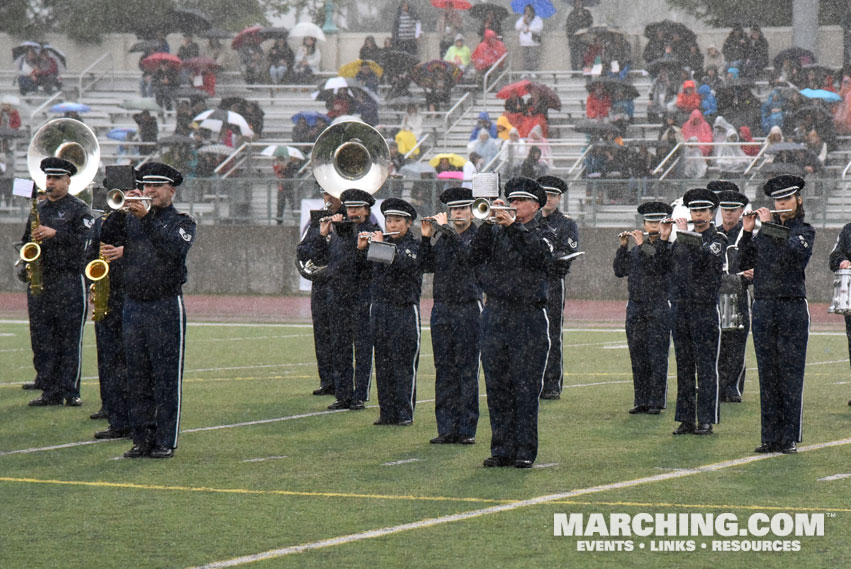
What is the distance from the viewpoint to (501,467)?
9.56m

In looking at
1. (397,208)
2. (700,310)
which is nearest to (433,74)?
(397,208)

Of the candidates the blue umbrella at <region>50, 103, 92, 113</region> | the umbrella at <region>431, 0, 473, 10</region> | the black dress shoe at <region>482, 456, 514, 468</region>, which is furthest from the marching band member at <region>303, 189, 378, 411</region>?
the umbrella at <region>431, 0, 473, 10</region>

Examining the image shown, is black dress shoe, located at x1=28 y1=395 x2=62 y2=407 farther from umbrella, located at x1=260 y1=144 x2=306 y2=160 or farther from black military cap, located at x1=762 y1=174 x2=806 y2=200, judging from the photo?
umbrella, located at x1=260 y1=144 x2=306 y2=160

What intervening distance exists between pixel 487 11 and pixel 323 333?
2145 centimetres

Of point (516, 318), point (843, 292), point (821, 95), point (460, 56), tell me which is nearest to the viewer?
point (516, 318)

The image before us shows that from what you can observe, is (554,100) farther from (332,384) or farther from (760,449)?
(760,449)

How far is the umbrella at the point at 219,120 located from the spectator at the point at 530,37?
724 centimetres

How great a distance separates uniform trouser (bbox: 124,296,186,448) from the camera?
32.4 ft

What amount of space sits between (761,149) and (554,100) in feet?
16.4

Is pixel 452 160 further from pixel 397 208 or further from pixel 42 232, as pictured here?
pixel 397 208

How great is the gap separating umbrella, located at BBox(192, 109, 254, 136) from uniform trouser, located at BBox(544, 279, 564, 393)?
57.9ft

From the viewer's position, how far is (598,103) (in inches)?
1164

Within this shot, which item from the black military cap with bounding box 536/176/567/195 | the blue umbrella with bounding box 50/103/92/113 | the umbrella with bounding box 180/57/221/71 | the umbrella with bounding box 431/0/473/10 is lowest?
the black military cap with bounding box 536/176/567/195

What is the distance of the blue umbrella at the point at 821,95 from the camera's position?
27453 millimetres
